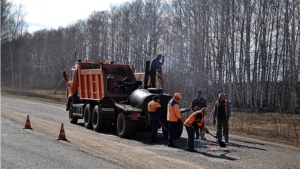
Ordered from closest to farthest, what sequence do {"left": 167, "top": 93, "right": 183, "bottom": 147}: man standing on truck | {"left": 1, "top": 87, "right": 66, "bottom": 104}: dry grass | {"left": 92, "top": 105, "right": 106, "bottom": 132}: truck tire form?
{"left": 167, "top": 93, "right": 183, "bottom": 147}: man standing on truck
{"left": 92, "top": 105, "right": 106, "bottom": 132}: truck tire
{"left": 1, "top": 87, "right": 66, "bottom": 104}: dry grass

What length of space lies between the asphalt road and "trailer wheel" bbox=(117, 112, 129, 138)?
319 millimetres

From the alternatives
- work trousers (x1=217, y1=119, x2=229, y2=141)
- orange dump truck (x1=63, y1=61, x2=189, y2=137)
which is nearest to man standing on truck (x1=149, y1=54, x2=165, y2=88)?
orange dump truck (x1=63, y1=61, x2=189, y2=137)

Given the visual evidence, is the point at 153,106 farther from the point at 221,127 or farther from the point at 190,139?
the point at 221,127

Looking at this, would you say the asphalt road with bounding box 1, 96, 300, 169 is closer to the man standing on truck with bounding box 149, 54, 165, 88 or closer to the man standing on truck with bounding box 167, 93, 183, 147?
the man standing on truck with bounding box 167, 93, 183, 147

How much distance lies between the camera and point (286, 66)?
1278 inches

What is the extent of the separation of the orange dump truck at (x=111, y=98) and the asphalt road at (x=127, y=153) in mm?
812

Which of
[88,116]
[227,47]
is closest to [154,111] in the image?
[88,116]

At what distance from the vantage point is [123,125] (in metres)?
15.5

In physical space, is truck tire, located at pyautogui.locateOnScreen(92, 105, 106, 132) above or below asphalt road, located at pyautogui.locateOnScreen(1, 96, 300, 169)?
above

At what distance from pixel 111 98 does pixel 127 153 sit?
549 cm

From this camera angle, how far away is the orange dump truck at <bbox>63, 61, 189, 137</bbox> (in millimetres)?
15242

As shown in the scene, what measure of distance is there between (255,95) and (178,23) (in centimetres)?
1022

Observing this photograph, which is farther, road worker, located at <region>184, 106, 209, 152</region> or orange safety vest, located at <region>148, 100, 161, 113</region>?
orange safety vest, located at <region>148, 100, 161, 113</region>

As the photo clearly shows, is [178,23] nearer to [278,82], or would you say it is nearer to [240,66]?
[240,66]
